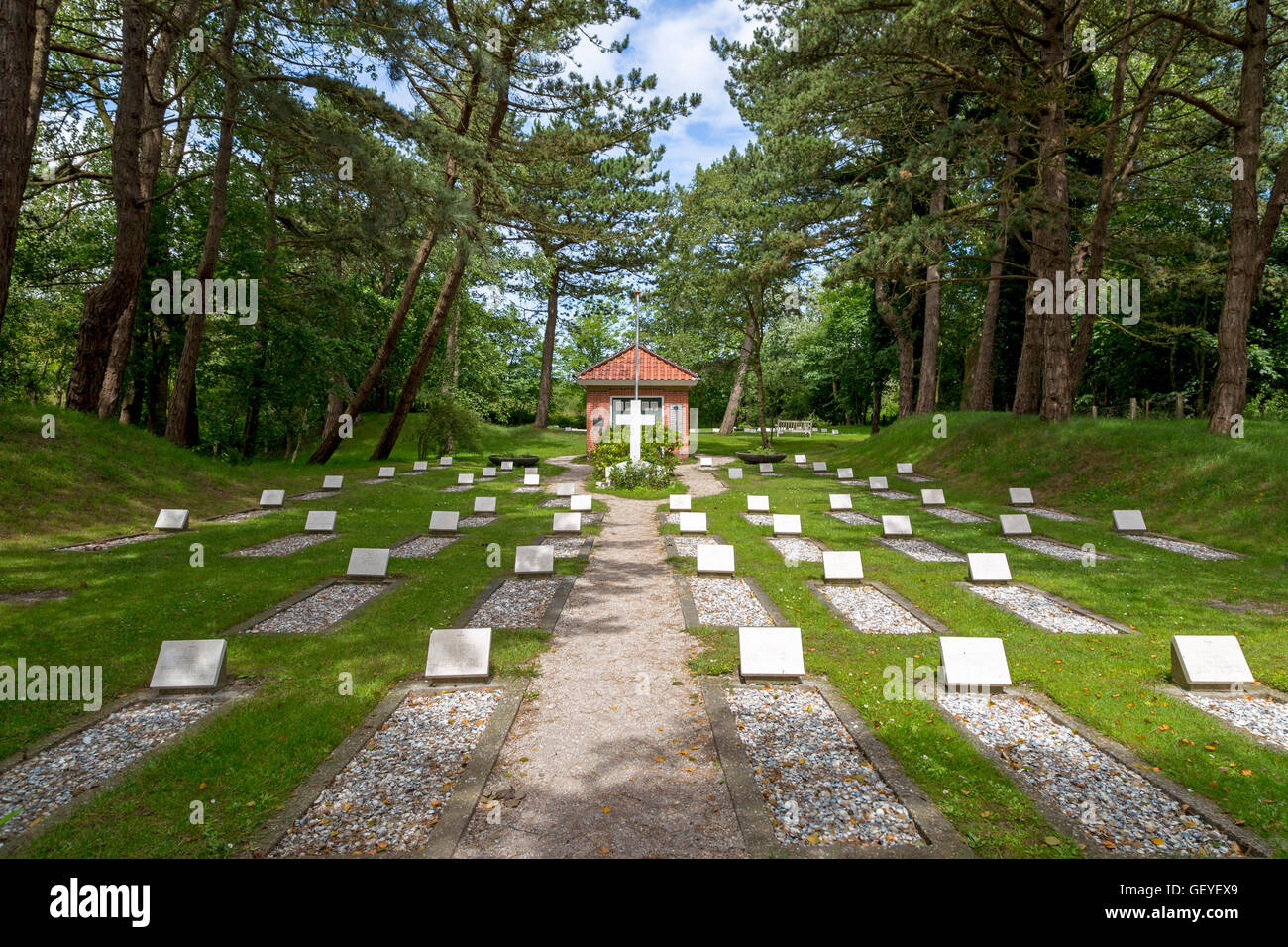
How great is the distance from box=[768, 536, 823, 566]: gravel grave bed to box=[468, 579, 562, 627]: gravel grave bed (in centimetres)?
466

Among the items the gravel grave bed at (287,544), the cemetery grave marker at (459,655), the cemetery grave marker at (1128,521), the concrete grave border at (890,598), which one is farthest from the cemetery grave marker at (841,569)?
the gravel grave bed at (287,544)

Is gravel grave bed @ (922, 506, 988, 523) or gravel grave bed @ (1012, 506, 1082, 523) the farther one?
gravel grave bed @ (922, 506, 988, 523)

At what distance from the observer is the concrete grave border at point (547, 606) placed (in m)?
8.44

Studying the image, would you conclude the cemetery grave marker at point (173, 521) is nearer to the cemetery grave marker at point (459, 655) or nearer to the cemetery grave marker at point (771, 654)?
the cemetery grave marker at point (459, 655)

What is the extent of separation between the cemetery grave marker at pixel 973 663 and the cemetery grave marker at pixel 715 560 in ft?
15.8

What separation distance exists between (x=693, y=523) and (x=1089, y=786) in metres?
9.84

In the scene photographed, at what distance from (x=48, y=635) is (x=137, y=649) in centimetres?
112

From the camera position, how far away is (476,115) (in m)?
21.2

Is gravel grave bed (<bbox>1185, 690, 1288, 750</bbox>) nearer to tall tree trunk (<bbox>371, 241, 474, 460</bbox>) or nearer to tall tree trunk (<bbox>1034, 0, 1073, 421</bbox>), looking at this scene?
tall tree trunk (<bbox>1034, 0, 1073, 421</bbox>)

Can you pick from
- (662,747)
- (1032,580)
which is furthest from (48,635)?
(1032,580)

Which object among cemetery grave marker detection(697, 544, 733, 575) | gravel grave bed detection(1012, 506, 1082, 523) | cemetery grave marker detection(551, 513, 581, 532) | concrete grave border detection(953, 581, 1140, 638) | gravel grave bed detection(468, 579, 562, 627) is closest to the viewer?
concrete grave border detection(953, 581, 1140, 638)

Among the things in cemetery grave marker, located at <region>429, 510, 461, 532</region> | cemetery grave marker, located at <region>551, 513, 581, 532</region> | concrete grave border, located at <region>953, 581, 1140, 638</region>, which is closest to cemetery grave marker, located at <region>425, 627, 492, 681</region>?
concrete grave border, located at <region>953, 581, 1140, 638</region>

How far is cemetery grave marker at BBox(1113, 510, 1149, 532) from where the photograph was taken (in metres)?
13.7
